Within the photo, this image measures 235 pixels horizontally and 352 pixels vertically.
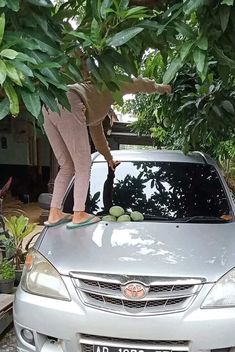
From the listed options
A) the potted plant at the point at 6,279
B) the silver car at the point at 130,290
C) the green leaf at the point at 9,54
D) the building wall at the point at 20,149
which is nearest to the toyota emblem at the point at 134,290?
the silver car at the point at 130,290

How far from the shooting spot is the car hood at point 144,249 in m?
2.57


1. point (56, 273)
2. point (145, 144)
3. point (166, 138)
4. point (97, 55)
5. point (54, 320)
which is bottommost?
point (145, 144)

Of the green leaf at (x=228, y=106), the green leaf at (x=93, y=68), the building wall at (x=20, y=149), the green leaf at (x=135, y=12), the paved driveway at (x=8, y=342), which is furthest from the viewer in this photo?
the building wall at (x=20, y=149)

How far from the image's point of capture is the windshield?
3.55m

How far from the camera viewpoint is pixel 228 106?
4059 millimetres

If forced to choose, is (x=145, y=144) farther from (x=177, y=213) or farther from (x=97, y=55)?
(x=97, y=55)

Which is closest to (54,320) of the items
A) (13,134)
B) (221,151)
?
(221,151)

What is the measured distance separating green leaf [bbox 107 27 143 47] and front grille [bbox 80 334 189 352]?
156cm

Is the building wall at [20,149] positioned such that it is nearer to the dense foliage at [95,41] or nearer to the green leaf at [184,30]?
the dense foliage at [95,41]

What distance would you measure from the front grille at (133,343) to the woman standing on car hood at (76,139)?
926 millimetres

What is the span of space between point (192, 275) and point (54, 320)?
32.1 inches

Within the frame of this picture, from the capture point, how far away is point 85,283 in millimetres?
2570

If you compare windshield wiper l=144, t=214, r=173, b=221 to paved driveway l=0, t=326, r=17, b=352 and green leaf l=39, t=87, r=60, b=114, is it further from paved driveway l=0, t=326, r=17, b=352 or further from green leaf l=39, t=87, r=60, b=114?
green leaf l=39, t=87, r=60, b=114

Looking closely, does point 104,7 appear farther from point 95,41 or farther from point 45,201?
point 45,201
